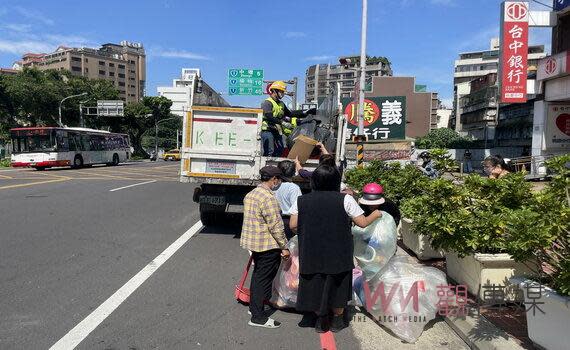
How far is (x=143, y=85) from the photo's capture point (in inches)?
5482

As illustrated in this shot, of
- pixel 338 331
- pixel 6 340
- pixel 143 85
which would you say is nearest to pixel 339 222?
pixel 338 331

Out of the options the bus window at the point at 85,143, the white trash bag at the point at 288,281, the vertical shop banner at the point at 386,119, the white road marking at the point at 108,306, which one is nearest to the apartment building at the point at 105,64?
the bus window at the point at 85,143

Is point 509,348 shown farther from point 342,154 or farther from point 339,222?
point 342,154

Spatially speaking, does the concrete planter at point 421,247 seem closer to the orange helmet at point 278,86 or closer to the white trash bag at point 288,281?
the white trash bag at point 288,281

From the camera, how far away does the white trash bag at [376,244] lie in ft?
15.4

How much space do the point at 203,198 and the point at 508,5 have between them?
53.4ft

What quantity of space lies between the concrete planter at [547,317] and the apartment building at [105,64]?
116705 mm

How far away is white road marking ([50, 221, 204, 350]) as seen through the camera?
3.90 meters

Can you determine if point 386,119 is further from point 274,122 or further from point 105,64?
point 105,64

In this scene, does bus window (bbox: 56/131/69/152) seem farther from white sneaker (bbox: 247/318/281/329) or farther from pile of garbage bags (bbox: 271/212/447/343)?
white sneaker (bbox: 247/318/281/329)

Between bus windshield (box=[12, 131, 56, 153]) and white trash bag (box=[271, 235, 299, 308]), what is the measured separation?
2779 centimetres

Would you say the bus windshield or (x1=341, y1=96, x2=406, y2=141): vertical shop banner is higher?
(x1=341, y1=96, x2=406, y2=141): vertical shop banner

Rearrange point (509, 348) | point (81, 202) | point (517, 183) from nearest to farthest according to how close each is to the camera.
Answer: point (509, 348) < point (517, 183) < point (81, 202)

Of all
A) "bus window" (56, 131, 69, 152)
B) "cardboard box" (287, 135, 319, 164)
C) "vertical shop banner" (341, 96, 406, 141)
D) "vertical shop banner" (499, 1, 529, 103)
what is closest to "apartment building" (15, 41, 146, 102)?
"bus window" (56, 131, 69, 152)
